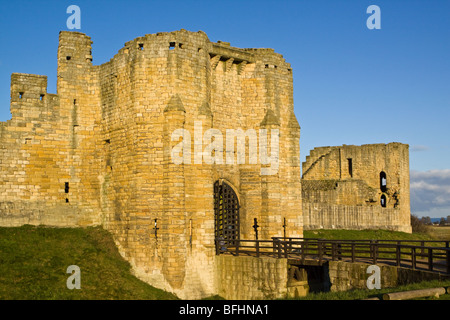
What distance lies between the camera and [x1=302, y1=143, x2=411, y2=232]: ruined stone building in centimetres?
3747

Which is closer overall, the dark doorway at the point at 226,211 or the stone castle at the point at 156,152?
the stone castle at the point at 156,152

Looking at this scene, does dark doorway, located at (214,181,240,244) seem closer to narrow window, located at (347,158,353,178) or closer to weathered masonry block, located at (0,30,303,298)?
weathered masonry block, located at (0,30,303,298)

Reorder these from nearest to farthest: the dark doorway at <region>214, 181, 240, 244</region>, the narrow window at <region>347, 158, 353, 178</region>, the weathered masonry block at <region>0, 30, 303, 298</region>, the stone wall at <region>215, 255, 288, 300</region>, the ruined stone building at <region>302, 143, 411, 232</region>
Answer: the stone wall at <region>215, 255, 288, 300</region> → the weathered masonry block at <region>0, 30, 303, 298</region> → the dark doorway at <region>214, 181, 240, 244</region> → the ruined stone building at <region>302, 143, 411, 232</region> → the narrow window at <region>347, 158, 353, 178</region>

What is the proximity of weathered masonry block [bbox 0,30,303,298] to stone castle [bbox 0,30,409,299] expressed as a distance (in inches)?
1.7

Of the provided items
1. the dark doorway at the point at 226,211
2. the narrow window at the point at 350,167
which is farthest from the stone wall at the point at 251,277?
the narrow window at the point at 350,167

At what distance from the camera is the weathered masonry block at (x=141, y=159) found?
20484 mm

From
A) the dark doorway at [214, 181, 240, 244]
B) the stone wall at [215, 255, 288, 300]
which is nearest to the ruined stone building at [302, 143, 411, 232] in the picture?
the dark doorway at [214, 181, 240, 244]

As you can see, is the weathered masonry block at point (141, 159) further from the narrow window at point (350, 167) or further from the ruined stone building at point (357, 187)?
the narrow window at point (350, 167)

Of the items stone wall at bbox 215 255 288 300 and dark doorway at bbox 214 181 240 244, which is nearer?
stone wall at bbox 215 255 288 300

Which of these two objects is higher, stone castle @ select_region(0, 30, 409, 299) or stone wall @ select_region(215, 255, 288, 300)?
stone castle @ select_region(0, 30, 409, 299)

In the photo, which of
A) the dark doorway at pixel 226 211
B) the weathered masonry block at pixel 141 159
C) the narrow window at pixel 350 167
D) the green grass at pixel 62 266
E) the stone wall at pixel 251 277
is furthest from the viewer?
the narrow window at pixel 350 167

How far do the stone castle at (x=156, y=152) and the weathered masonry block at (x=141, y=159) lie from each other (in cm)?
4

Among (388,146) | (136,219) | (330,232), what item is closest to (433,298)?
(136,219)

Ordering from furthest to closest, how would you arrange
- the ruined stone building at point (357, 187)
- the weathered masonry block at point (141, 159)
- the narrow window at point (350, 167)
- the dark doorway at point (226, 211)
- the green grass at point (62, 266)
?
the narrow window at point (350, 167)
the ruined stone building at point (357, 187)
the dark doorway at point (226, 211)
the weathered masonry block at point (141, 159)
the green grass at point (62, 266)
